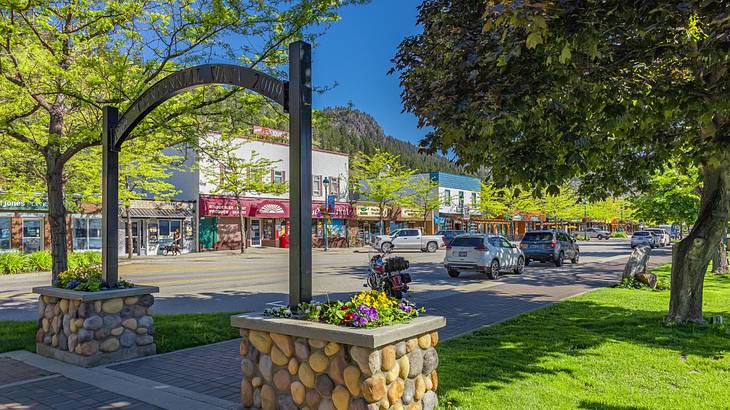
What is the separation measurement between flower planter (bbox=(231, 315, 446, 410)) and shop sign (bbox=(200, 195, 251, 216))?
111ft

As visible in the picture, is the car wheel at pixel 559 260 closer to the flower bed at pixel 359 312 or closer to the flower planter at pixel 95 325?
the flower planter at pixel 95 325

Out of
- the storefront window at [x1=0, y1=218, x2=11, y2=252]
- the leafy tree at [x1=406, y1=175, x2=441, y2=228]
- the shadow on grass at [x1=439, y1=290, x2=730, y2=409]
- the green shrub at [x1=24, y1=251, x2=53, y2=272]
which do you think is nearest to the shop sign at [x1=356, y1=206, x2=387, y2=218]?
the leafy tree at [x1=406, y1=175, x2=441, y2=228]

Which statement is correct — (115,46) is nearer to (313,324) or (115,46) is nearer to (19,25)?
(19,25)

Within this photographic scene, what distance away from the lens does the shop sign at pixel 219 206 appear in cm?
3741

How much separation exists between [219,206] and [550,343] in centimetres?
3322

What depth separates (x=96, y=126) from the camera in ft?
29.8

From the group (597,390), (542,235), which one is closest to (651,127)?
(597,390)

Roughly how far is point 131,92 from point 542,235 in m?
21.1

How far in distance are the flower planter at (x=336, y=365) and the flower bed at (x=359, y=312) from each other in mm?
122

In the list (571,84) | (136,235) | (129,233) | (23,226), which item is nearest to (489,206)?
(136,235)

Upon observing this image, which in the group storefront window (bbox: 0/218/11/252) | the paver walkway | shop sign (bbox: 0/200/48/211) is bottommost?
the paver walkway

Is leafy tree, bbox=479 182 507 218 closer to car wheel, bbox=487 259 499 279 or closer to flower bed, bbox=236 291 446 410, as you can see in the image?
car wheel, bbox=487 259 499 279

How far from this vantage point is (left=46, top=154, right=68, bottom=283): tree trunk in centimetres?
930

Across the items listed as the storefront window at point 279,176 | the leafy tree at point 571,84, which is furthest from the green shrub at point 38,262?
the storefront window at point 279,176
